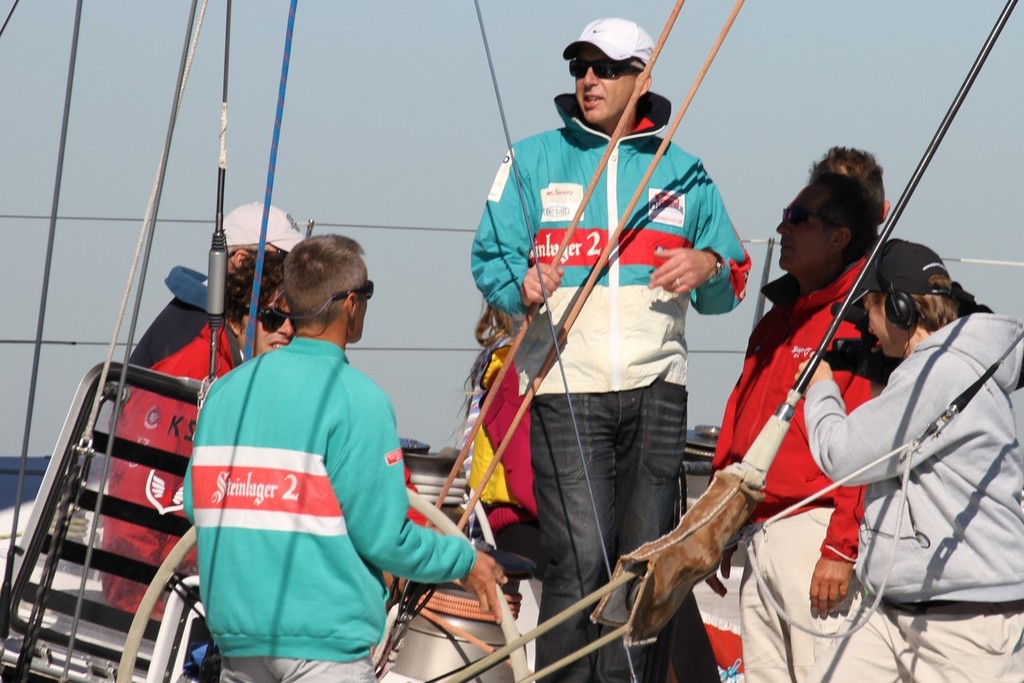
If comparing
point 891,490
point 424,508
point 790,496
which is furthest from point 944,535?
point 424,508

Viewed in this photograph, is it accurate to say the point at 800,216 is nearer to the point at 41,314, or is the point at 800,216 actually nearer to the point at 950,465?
the point at 950,465

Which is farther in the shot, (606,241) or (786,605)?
(606,241)

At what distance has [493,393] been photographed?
10.2 ft

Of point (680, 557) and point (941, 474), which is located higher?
point (941, 474)

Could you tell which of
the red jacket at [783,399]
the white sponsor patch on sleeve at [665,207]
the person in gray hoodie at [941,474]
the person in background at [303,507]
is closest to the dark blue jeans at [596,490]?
the red jacket at [783,399]

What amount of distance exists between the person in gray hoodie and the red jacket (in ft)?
0.73

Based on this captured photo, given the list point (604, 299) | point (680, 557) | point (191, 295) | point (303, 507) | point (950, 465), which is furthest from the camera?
point (191, 295)

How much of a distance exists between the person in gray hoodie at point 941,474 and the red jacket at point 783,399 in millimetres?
223

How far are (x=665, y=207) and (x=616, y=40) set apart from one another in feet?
1.19

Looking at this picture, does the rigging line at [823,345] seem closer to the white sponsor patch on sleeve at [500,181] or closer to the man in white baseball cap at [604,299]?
the man in white baseball cap at [604,299]

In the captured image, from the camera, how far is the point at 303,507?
2.09m

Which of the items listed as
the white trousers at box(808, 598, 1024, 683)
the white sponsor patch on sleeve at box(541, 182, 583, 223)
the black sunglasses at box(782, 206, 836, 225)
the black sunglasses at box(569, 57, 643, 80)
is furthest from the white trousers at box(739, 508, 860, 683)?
the black sunglasses at box(569, 57, 643, 80)

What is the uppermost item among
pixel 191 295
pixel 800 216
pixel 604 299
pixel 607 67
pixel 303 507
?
pixel 607 67

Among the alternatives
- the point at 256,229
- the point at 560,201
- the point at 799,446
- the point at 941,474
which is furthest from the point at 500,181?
the point at 941,474
